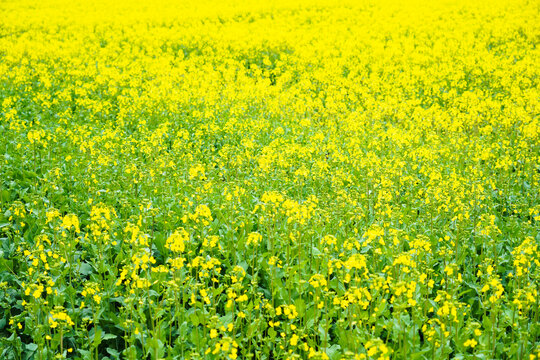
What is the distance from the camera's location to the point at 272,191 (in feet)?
17.8

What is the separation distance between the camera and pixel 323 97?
13195 millimetres

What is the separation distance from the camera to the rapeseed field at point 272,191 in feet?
13.5

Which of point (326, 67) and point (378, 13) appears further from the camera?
point (378, 13)

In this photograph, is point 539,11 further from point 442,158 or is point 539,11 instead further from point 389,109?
point 442,158

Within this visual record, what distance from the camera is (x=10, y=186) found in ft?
22.4

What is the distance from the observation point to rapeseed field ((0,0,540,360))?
411cm

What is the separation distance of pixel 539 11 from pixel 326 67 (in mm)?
13735

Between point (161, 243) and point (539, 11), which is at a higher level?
point (539, 11)

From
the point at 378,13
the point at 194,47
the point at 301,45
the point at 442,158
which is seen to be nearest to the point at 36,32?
the point at 194,47

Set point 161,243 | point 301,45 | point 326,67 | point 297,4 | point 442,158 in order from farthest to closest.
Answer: point 297,4, point 301,45, point 326,67, point 442,158, point 161,243

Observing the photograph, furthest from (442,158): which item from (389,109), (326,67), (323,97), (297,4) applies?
(297,4)

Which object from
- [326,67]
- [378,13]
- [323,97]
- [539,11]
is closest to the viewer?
[323,97]

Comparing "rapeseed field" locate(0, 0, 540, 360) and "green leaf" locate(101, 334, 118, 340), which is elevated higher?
"rapeseed field" locate(0, 0, 540, 360)

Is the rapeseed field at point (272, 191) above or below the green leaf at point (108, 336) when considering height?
above
